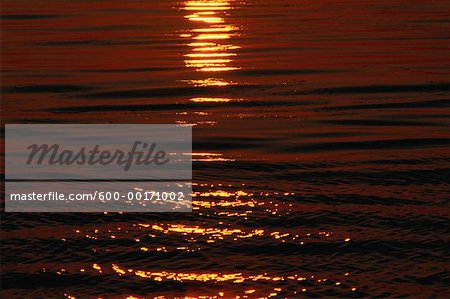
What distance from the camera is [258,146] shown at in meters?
10.1

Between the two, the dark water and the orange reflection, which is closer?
the dark water

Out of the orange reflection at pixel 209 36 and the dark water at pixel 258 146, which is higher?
the orange reflection at pixel 209 36

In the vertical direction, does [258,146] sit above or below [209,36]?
below

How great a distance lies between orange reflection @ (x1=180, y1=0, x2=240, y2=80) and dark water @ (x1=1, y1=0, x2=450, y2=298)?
0.07 metres

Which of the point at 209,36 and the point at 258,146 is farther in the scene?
the point at 209,36

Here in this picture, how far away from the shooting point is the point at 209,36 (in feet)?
56.4

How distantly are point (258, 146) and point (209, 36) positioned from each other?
733 centimetres

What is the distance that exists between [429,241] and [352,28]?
421 inches

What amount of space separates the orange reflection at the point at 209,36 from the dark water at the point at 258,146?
A: 67 mm

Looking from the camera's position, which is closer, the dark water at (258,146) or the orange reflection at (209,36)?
the dark water at (258,146)

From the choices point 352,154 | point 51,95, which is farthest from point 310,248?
point 51,95

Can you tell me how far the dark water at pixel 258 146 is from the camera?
270 inches

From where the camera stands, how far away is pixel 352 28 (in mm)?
17766

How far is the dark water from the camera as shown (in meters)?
6.86
